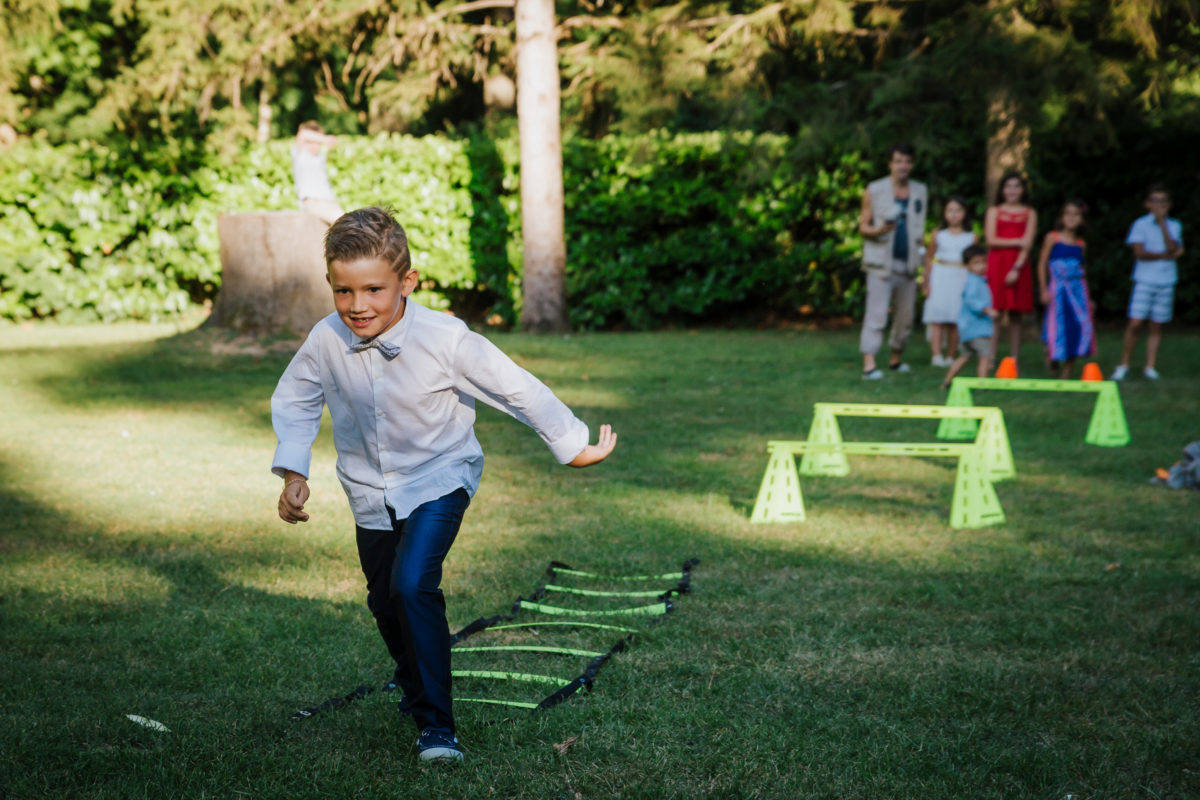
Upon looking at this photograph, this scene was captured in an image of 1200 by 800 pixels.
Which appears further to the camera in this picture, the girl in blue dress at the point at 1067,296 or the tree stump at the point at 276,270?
the tree stump at the point at 276,270

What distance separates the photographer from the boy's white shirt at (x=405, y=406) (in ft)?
10.8

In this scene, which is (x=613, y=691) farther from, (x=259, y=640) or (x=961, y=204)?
(x=961, y=204)

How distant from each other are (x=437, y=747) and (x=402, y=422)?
0.95m

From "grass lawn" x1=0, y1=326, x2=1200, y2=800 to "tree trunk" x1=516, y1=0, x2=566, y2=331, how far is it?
6.67 meters

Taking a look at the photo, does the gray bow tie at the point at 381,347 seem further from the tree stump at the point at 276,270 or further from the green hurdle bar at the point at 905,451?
the tree stump at the point at 276,270

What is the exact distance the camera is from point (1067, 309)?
10922 mm

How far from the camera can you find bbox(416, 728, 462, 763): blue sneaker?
324 centimetres

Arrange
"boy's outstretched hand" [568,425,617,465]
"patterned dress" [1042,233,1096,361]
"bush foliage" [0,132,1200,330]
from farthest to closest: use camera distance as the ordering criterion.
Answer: "bush foliage" [0,132,1200,330] < "patterned dress" [1042,233,1096,361] < "boy's outstretched hand" [568,425,617,465]

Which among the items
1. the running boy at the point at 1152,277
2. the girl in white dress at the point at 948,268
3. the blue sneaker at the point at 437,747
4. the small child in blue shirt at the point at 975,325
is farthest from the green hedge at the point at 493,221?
the blue sneaker at the point at 437,747

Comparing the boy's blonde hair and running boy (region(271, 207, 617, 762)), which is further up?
the boy's blonde hair

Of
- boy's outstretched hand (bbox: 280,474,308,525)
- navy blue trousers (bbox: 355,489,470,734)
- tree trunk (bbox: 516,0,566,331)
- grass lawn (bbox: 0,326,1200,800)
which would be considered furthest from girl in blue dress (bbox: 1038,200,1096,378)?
boy's outstretched hand (bbox: 280,474,308,525)

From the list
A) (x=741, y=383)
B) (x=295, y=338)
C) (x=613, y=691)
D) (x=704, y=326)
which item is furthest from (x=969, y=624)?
(x=704, y=326)

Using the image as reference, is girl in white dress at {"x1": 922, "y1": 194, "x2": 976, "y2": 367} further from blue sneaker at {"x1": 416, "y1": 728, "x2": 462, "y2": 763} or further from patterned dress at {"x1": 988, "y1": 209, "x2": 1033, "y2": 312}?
blue sneaker at {"x1": 416, "y1": 728, "x2": 462, "y2": 763}

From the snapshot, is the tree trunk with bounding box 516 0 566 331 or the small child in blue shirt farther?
the tree trunk with bounding box 516 0 566 331
